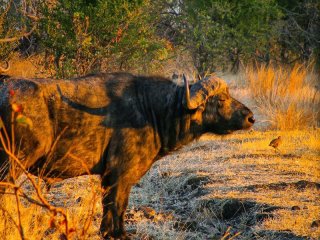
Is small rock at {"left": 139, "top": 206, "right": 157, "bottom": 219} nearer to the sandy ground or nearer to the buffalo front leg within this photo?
the sandy ground

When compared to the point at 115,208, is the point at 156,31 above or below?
below

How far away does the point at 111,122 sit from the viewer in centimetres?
580

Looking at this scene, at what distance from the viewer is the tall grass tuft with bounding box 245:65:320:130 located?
12.1 metres

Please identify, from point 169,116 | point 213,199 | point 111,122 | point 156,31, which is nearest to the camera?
point 111,122

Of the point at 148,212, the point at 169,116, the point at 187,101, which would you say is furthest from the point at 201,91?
the point at 148,212

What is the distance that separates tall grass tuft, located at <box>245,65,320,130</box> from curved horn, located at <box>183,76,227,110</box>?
19.3 feet

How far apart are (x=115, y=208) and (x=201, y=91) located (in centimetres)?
143

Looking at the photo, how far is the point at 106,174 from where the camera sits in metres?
5.79

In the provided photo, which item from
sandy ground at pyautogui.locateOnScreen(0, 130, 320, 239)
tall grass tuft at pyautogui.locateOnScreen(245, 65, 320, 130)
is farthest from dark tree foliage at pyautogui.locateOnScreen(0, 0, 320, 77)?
sandy ground at pyautogui.locateOnScreen(0, 130, 320, 239)

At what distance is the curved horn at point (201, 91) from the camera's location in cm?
611

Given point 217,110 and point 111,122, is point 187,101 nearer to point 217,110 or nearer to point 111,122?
point 217,110

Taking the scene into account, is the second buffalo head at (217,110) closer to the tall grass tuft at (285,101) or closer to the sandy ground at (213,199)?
the sandy ground at (213,199)

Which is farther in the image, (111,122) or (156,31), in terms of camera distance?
(156,31)

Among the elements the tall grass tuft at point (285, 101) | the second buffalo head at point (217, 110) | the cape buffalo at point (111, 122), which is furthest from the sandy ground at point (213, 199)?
the tall grass tuft at point (285, 101)
